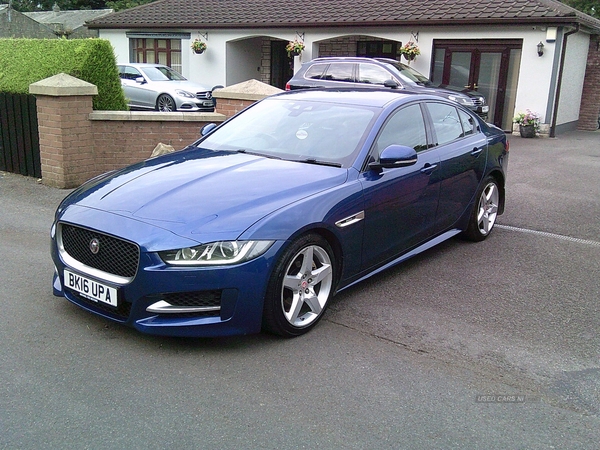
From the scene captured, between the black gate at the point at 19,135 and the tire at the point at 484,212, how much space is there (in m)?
6.19

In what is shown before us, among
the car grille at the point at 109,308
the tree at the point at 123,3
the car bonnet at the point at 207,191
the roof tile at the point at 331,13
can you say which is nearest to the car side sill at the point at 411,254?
the car bonnet at the point at 207,191

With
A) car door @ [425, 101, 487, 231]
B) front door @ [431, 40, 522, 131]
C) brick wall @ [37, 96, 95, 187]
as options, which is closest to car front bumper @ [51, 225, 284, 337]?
car door @ [425, 101, 487, 231]

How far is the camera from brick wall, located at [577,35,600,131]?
18.8 metres

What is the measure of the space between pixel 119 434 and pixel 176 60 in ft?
74.9

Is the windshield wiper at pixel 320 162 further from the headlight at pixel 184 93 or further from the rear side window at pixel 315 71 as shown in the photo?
the headlight at pixel 184 93

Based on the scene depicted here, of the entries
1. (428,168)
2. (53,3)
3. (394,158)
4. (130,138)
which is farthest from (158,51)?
(53,3)

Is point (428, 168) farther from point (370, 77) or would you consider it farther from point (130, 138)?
point (370, 77)

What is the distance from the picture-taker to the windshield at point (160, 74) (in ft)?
61.5

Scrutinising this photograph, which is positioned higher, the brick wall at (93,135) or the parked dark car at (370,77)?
the parked dark car at (370,77)

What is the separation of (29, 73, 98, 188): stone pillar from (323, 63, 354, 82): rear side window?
7.93 metres

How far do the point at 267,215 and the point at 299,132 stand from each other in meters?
1.45

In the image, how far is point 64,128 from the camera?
8461 mm

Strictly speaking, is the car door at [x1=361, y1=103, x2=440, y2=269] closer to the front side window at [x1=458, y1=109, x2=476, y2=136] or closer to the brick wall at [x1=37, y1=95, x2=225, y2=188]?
the front side window at [x1=458, y1=109, x2=476, y2=136]

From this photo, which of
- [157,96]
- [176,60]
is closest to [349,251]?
[157,96]
